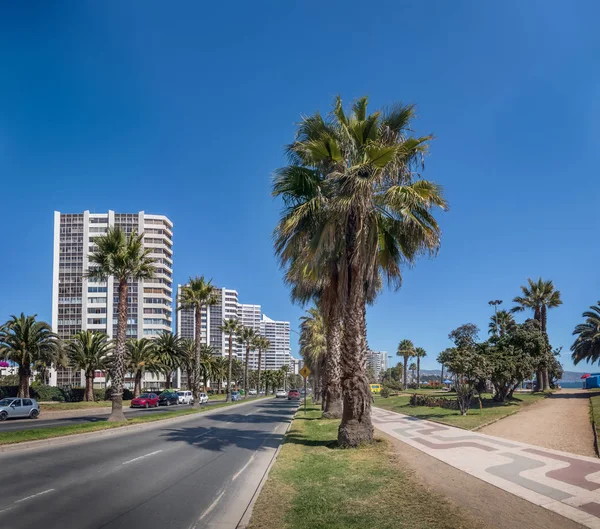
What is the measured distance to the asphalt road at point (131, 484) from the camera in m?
7.91

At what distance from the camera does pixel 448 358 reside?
28.5 meters

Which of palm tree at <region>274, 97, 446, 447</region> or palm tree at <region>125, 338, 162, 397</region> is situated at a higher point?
palm tree at <region>274, 97, 446, 447</region>

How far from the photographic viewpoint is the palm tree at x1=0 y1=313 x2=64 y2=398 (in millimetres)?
44844

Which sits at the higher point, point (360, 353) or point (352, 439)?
point (360, 353)

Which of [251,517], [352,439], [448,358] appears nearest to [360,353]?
[352,439]

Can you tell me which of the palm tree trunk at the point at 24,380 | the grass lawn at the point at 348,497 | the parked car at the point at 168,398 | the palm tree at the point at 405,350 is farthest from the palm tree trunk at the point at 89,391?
the palm tree at the point at 405,350

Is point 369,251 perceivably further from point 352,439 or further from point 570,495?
point 570,495

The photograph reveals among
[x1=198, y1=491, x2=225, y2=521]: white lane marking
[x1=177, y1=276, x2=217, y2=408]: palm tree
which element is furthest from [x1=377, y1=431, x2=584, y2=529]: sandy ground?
[x1=177, y1=276, x2=217, y2=408]: palm tree

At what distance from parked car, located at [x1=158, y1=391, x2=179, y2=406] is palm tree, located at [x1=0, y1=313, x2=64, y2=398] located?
13.0 m

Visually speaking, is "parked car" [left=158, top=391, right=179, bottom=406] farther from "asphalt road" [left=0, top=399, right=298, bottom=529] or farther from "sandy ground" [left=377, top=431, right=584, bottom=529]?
"sandy ground" [left=377, top=431, right=584, bottom=529]

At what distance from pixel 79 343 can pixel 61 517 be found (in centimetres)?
5347

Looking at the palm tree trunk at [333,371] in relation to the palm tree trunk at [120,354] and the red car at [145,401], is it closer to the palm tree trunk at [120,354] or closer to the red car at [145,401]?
the palm tree trunk at [120,354]

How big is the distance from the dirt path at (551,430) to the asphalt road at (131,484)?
8445mm

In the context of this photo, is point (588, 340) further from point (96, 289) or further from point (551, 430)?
point (96, 289)
